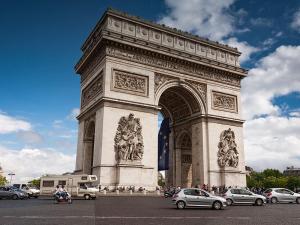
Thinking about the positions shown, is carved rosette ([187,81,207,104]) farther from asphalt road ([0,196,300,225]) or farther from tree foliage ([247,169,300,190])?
tree foliage ([247,169,300,190])

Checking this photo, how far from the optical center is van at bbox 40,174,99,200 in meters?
25.2

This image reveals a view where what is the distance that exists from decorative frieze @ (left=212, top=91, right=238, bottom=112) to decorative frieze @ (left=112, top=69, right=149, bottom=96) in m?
8.38

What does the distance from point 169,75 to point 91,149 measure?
10.7m

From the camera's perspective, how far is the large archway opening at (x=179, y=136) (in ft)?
120

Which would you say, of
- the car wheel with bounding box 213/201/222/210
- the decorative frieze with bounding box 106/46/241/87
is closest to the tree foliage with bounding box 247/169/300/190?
the decorative frieze with bounding box 106/46/241/87

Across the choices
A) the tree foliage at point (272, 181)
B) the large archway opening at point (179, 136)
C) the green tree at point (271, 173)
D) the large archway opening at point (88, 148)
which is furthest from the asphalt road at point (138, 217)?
the green tree at point (271, 173)

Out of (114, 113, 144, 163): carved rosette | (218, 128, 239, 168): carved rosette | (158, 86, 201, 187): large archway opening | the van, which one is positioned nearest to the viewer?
the van

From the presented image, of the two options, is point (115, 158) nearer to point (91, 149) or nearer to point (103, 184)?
point (103, 184)

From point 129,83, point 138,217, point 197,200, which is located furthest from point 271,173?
point 138,217

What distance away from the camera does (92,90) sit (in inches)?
1304

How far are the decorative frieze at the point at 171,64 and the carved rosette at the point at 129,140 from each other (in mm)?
5589

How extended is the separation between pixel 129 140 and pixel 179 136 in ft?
35.2

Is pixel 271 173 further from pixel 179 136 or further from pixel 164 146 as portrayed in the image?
pixel 164 146

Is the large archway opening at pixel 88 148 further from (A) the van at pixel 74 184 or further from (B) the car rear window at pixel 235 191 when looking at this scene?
(B) the car rear window at pixel 235 191
